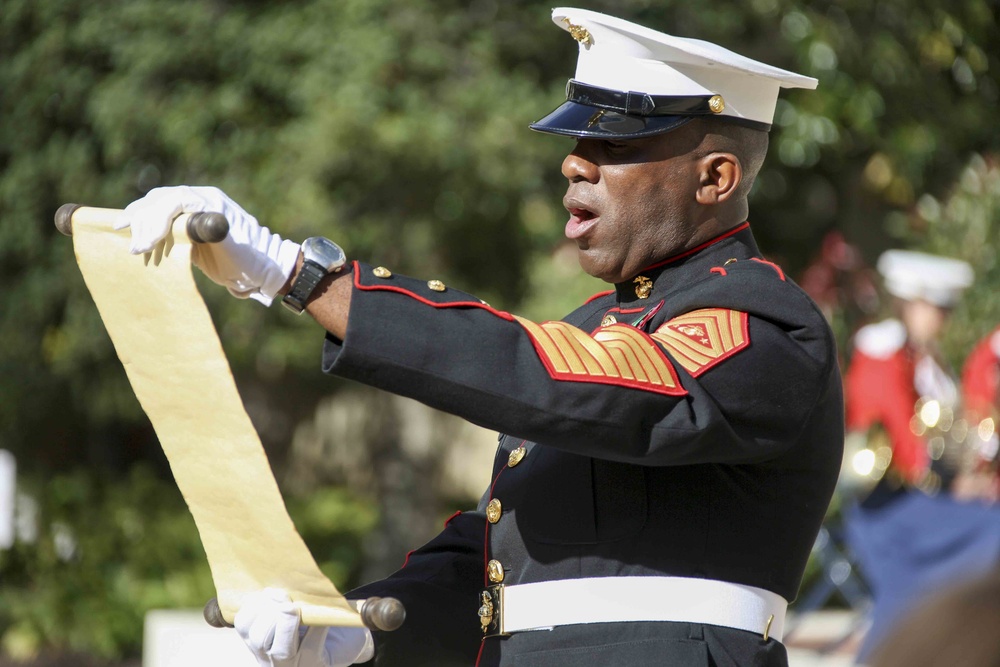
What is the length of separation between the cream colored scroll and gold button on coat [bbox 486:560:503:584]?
34cm

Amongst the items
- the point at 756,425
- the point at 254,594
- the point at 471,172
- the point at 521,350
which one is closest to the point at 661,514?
the point at 756,425

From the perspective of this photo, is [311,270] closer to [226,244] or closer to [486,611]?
[226,244]

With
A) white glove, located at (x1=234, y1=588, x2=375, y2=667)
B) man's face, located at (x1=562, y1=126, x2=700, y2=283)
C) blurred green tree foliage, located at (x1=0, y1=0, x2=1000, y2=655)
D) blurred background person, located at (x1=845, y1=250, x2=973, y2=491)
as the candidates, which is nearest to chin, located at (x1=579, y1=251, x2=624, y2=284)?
man's face, located at (x1=562, y1=126, x2=700, y2=283)

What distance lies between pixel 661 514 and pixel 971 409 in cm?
419

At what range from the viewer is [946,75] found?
7461 mm

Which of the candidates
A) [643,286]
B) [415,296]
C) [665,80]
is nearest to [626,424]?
[415,296]

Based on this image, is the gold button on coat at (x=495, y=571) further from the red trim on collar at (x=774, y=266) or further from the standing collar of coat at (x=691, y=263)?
the red trim on collar at (x=774, y=266)

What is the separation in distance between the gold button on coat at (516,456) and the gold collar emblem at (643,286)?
0.32 metres

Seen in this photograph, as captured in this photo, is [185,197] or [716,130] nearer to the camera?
[185,197]

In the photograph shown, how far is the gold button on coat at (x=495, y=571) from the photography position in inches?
87.7

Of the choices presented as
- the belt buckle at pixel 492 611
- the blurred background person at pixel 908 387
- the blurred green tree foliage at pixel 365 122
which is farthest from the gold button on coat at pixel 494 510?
the blurred green tree foliage at pixel 365 122

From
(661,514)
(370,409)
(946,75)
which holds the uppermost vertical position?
(661,514)

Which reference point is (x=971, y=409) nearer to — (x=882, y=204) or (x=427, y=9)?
(x=427, y=9)

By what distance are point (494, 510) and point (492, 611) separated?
0.53 ft
